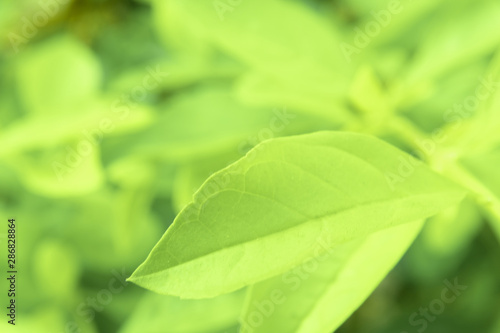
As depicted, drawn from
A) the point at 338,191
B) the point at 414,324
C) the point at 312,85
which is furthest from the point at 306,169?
the point at 414,324

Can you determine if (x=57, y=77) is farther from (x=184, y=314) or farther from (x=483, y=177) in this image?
(x=483, y=177)

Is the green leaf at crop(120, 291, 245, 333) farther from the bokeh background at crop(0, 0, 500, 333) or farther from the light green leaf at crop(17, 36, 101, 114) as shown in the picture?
the light green leaf at crop(17, 36, 101, 114)

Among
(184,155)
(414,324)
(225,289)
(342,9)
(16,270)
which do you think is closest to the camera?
(225,289)

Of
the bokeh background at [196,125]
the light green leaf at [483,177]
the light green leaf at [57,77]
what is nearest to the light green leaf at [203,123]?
the bokeh background at [196,125]

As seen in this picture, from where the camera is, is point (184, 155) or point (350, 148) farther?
point (184, 155)

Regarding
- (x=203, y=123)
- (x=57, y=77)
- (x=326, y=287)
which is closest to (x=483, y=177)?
(x=326, y=287)

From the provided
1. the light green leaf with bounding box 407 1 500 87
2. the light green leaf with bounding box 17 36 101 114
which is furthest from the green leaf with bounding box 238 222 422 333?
the light green leaf with bounding box 17 36 101 114

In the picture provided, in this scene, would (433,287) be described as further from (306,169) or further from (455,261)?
(306,169)
